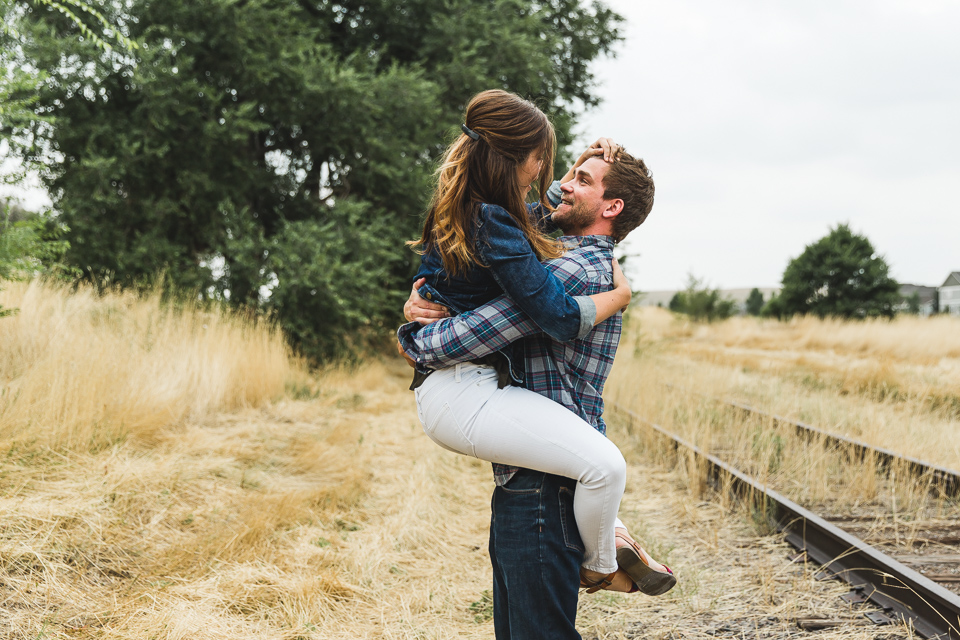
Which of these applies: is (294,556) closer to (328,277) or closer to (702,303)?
(328,277)

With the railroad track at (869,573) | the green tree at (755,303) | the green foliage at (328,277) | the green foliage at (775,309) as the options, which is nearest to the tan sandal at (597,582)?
the railroad track at (869,573)

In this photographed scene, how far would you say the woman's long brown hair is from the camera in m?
1.97

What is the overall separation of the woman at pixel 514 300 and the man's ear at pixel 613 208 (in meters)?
0.25

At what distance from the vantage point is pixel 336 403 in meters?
8.95

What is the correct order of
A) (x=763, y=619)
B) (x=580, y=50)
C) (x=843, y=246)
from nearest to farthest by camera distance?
(x=763, y=619) → (x=580, y=50) → (x=843, y=246)

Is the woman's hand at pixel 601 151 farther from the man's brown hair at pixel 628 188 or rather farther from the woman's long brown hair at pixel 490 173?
the woman's long brown hair at pixel 490 173

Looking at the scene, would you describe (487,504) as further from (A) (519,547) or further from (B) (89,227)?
(B) (89,227)

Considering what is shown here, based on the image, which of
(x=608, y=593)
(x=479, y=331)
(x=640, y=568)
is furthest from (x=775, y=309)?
(x=479, y=331)

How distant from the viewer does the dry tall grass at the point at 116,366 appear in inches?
183

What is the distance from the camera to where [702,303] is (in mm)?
31781

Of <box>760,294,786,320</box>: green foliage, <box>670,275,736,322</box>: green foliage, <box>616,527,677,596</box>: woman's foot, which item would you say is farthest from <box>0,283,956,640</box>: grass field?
<box>760,294,786,320</box>: green foliage

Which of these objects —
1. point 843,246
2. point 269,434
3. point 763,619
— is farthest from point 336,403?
point 843,246

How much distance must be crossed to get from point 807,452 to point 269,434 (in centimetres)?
516

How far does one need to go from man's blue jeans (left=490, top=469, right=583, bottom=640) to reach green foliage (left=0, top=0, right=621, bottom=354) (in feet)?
28.6
